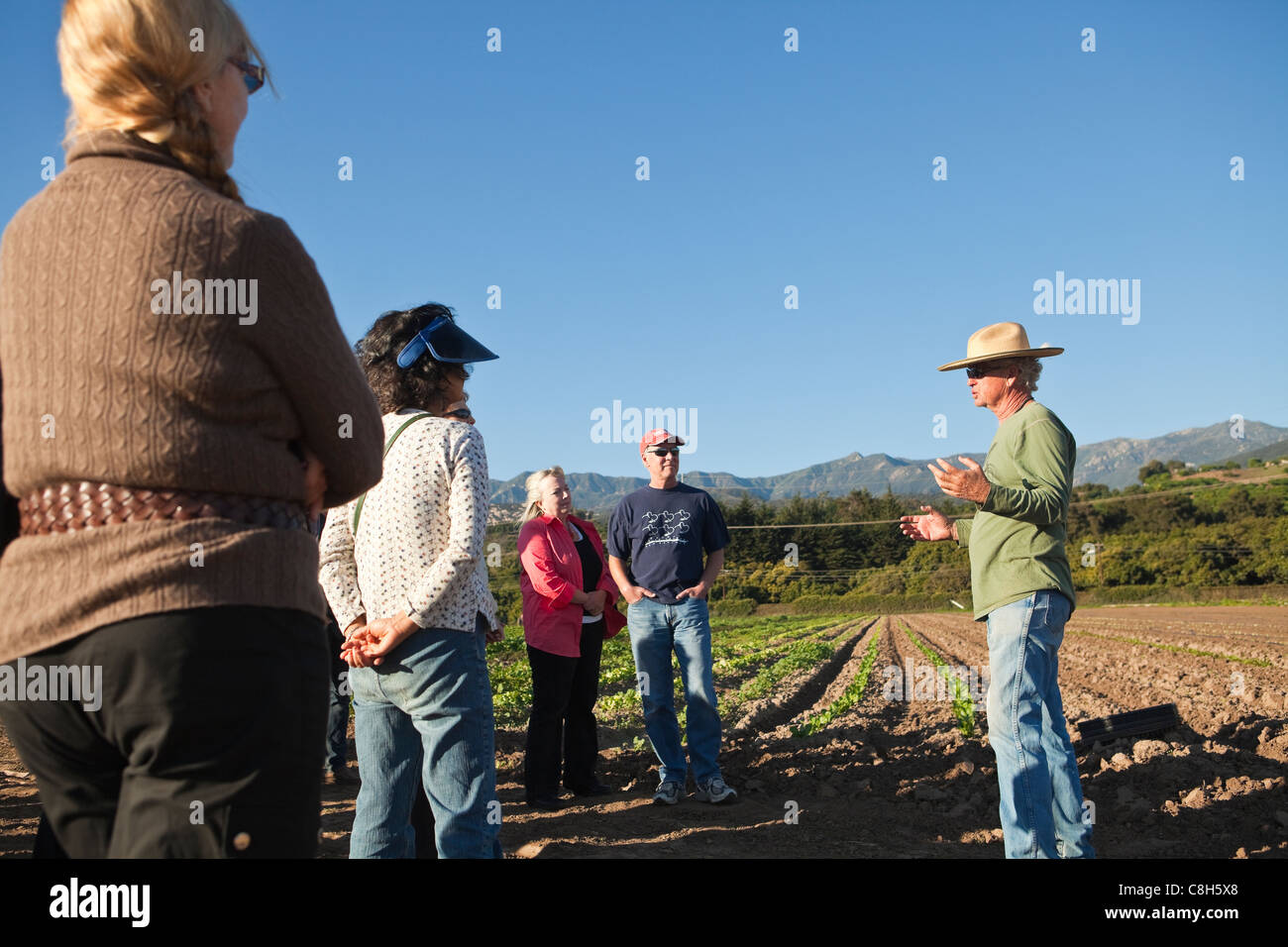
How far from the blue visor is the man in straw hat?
189 centimetres

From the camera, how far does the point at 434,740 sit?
104 inches

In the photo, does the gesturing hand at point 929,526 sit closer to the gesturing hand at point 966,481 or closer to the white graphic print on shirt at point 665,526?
the gesturing hand at point 966,481

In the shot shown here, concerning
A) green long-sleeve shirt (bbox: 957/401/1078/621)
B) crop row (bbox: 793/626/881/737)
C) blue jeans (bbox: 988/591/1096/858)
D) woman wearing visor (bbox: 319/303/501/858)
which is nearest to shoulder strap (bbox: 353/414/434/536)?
woman wearing visor (bbox: 319/303/501/858)

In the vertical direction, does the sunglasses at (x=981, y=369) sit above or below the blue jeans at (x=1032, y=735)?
above

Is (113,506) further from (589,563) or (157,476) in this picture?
(589,563)

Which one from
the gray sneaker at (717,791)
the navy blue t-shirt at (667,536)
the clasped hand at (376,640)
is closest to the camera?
the clasped hand at (376,640)

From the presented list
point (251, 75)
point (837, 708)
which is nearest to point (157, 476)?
point (251, 75)

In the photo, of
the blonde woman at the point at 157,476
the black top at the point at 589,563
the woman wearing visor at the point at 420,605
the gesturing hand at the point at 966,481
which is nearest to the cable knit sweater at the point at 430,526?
the woman wearing visor at the point at 420,605

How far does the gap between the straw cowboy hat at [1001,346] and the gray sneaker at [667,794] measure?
3178 mm

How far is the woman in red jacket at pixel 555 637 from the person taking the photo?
18.0ft

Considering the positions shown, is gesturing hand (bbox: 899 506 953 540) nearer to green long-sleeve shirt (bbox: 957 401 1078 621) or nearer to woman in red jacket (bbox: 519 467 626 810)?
green long-sleeve shirt (bbox: 957 401 1078 621)

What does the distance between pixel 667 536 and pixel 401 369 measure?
305cm
